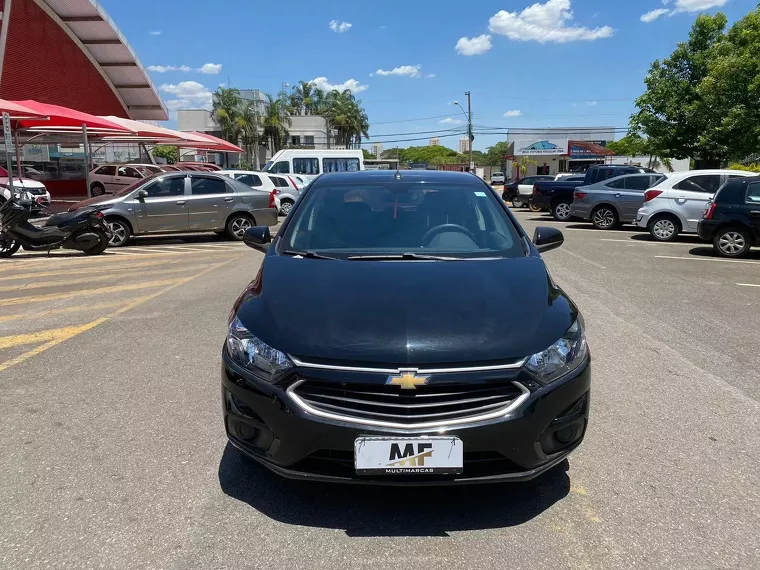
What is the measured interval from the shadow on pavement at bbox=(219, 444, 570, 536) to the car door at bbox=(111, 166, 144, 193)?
961 inches

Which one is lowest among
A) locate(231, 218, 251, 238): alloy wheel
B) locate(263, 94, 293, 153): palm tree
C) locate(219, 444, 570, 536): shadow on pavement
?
locate(219, 444, 570, 536): shadow on pavement

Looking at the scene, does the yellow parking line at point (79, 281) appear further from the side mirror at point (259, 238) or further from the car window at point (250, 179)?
the car window at point (250, 179)

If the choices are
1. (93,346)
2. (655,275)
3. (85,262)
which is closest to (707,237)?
(655,275)

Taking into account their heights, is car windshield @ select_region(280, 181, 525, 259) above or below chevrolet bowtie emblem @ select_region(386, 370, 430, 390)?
above

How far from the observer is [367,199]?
4.30 metres

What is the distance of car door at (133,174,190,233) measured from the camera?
13227 millimetres

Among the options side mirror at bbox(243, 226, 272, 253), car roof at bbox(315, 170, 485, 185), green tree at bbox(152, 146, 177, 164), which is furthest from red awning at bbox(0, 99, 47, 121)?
green tree at bbox(152, 146, 177, 164)

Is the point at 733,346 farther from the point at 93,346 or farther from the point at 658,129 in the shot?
the point at 658,129

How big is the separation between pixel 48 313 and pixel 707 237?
1126cm

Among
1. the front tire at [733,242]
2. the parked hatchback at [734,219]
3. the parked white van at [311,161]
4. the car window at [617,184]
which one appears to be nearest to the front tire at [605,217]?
the car window at [617,184]

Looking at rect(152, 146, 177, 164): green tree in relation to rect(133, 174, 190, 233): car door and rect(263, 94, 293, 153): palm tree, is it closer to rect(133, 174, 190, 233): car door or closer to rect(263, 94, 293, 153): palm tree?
rect(263, 94, 293, 153): palm tree

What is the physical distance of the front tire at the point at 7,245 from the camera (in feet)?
37.3

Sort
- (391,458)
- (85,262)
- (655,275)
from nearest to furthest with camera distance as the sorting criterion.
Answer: (391,458) → (655,275) → (85,262)

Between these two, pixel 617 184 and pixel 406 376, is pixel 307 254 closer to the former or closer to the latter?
pixel 406 376
